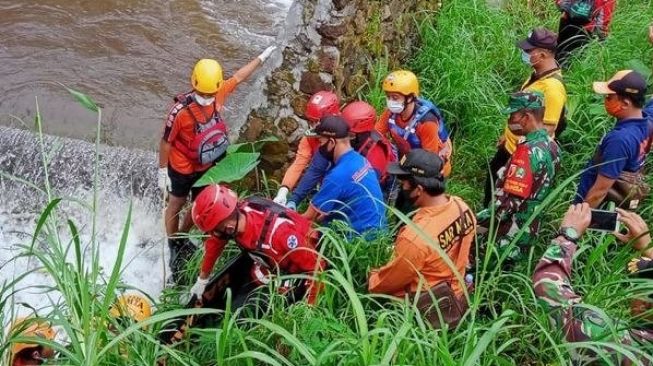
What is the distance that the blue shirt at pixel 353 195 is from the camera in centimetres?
416

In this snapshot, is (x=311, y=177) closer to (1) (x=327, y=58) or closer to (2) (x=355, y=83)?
(1) (x=327, y=58)

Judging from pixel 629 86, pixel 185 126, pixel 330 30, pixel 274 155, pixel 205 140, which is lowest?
pixel 274 155

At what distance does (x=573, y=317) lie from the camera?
2.73m

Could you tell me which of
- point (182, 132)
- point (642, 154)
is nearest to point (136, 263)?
point (182, 132)

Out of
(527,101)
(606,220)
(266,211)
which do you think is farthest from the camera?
(527,101)

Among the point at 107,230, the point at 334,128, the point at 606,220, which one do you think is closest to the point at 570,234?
the point at 606,220

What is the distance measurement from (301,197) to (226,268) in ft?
3.10

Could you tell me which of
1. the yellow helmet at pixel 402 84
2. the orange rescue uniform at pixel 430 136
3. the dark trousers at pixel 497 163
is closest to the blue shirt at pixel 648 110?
the dark trousers at pixel 497 163

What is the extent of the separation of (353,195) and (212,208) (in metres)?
0.94

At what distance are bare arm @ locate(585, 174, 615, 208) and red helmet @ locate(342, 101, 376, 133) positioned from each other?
1.44 m

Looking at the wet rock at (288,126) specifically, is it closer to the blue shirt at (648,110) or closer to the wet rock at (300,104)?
the wet rock at (300,104)

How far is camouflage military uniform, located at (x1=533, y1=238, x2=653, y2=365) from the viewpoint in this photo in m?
2.61

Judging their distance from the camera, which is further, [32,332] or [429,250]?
[429,250]

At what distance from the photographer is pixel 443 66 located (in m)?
6.46
